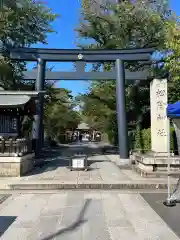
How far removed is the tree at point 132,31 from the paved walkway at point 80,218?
46.8 ft

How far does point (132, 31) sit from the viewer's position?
25188 millimetres

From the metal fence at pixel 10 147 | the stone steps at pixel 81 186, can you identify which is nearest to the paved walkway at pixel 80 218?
the stone steps at pixel 81 186

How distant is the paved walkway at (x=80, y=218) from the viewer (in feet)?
19.2

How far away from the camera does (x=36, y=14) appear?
20750mm

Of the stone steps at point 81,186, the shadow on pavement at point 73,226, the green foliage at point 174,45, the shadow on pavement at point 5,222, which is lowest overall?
the shadow on pavement at point 73,226

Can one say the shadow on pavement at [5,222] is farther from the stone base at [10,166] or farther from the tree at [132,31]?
the tree at [132,31]

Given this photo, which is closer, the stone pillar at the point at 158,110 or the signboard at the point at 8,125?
the signboard at the point at 8,125

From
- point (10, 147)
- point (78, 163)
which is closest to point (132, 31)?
point (78, 163)

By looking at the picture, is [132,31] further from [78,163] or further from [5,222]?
[5,222]

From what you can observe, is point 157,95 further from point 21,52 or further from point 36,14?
point 36,14

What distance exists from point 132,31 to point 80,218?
20473mm

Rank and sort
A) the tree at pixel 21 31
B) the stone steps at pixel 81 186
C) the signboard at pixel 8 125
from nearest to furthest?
1. the stone steps at pixel 81 186
2. the signboard at pixel 8 125
3. the tree at pixel 21 31

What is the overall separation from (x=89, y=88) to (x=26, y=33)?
34.3 ft

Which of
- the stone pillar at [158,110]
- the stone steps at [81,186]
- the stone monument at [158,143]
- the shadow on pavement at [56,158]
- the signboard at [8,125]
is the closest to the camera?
the stone steps at [81,186]
